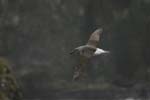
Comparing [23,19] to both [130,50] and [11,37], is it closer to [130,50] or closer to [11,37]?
[11,37]

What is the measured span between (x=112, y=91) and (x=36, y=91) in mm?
832

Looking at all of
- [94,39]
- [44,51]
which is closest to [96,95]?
[44,51]

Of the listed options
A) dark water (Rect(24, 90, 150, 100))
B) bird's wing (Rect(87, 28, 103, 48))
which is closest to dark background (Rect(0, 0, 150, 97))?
dark water (Rect(24, 90, 150, 100))

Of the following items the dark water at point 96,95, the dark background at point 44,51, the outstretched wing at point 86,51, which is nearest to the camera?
the outstretched wing at point 86,51

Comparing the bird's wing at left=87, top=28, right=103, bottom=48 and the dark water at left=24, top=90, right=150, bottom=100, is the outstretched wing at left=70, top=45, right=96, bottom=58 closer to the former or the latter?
the bird's wing at left=87, top=28, right=103, bottom=48

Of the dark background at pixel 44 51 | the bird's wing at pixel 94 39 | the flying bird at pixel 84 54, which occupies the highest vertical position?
the dark background at pixel 44 51

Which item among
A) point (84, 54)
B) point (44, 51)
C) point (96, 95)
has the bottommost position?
point (84, 54)

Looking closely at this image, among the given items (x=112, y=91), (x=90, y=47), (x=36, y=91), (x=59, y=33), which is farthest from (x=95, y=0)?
(x=90, y=47)

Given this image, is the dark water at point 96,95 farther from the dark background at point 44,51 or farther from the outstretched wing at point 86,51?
the outstretched wing at point 86,51

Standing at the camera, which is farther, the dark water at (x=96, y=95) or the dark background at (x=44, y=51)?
the dark water at (x=96, y=95)

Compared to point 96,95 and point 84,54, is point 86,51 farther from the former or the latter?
point 96,95

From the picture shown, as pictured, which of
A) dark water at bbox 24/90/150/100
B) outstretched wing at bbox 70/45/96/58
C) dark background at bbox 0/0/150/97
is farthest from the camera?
dark water at bbox 24/90/150/100

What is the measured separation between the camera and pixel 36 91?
19.9 feet

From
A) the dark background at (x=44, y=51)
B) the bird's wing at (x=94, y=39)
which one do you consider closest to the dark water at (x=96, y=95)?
the dark background at (x=44, y=51)
